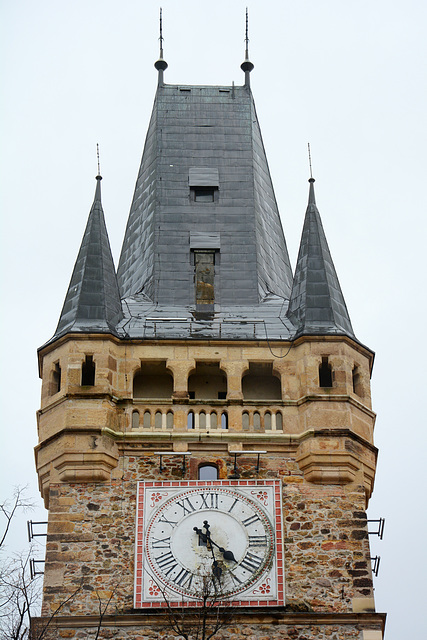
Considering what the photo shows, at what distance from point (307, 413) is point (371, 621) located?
393 centimetres

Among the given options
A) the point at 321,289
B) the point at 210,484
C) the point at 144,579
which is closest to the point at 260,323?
the point at 321,289

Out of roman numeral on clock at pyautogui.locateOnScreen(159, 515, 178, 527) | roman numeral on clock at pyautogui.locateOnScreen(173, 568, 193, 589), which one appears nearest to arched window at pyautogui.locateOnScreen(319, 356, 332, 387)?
roman numeral on clock at pyautogui.locateOnScreen(159, 515, 178, 527)

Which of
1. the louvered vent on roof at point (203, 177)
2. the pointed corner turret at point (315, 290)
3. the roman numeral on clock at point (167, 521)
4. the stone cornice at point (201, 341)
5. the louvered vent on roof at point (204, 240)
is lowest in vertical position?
the roman numeral on clock at point (167, 521)

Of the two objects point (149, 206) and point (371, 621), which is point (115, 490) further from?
point (149, 206)

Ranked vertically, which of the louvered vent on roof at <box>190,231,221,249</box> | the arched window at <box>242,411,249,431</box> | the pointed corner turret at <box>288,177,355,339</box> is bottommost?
the arched window at <box>242,411,249,431</box>

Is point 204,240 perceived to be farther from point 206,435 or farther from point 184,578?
point 184,578

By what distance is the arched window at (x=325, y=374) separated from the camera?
101 feet

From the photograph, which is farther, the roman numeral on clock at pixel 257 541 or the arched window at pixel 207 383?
the arched window at pixel 207 383

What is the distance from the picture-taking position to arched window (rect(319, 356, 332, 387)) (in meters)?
30.9

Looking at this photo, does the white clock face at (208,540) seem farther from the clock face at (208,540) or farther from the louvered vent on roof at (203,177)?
the louvered vent on roof at (203,177)

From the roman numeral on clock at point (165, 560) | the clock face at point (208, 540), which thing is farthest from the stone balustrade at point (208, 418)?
the roman numeral on clock at point (165, 560)

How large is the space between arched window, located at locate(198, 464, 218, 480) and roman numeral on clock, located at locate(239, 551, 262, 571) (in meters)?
1.78

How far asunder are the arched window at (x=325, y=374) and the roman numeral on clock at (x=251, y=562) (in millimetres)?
3938

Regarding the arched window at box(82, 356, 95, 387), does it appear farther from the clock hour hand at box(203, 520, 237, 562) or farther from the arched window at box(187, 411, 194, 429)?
the clock hour hand at box(203, 520, 237, 562)
